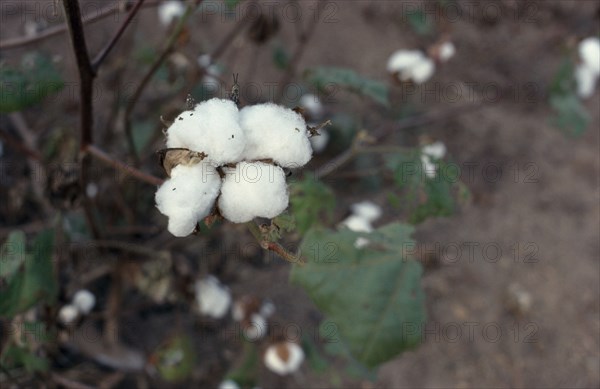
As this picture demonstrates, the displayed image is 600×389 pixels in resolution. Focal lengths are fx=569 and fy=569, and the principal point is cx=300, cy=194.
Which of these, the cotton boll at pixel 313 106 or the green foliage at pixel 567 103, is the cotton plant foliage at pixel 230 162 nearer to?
the cotton boll at pixel 313 106

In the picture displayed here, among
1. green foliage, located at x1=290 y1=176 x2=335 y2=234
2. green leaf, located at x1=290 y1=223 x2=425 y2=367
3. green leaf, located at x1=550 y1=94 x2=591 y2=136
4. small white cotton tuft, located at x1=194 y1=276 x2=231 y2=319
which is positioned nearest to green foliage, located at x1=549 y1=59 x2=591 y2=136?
green leaf, located at x1=550 y1=94 x2=591 y2=136

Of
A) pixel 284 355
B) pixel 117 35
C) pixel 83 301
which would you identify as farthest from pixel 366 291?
pixel 83 301

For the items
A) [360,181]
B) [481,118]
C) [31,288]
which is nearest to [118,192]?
[31,288]

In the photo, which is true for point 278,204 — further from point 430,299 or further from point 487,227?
point 487,227

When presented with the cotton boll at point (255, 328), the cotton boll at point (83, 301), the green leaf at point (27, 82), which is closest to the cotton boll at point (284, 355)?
the cotton boll at point (255, 328)

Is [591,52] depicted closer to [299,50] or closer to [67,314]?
[299,50]
